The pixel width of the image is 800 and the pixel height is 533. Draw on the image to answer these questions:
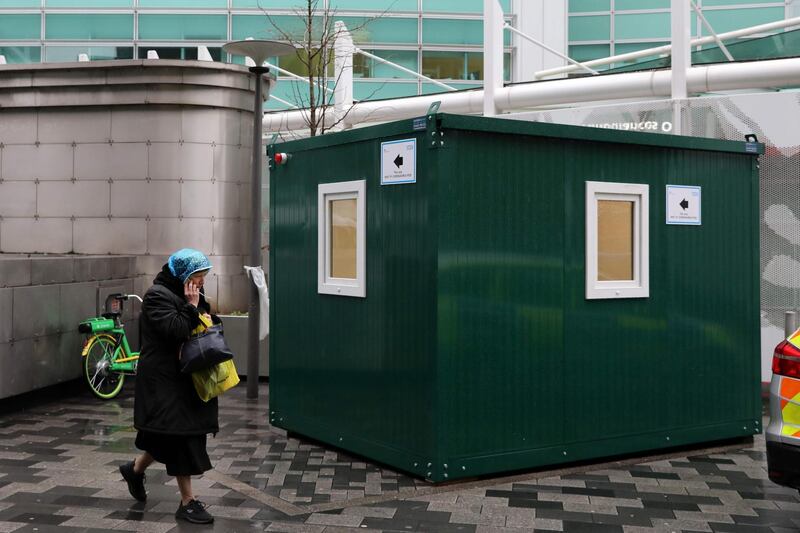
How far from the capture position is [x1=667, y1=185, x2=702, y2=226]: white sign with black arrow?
27.9ft

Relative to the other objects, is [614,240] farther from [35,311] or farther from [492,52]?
[492,52]

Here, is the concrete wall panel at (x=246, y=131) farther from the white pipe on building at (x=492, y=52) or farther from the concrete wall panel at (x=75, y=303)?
the white pipe on building at (x=492, y=52)

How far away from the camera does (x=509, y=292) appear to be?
7.62m

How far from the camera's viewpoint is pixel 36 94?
13.3 meters

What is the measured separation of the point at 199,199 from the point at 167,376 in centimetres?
715

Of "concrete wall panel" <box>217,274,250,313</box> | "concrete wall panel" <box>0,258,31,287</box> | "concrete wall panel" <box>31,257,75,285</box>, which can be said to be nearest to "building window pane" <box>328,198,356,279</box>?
"concrete wall panel" <box>0,258,31,287</box>

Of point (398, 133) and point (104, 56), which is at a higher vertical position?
point (104, 56)

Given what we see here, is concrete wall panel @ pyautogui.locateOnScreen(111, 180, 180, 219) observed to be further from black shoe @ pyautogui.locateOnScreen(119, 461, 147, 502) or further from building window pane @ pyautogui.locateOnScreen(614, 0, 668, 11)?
building window pane @ pyautogui.locateOnScreen(614, 0, 668, 11)

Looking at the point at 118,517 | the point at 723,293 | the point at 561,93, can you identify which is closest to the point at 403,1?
the point at 561,93

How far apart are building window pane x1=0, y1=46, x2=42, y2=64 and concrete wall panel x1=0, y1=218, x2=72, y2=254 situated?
19.0 m

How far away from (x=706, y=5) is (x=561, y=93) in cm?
1584

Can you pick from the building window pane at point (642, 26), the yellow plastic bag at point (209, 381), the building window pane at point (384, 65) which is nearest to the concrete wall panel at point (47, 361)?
the yellow plastic bag at point (209, 381)

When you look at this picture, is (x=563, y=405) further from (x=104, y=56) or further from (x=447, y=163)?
(x=104, y=56)

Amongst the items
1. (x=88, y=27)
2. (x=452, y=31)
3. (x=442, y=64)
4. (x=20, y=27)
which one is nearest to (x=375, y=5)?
(x=452, y=31)
